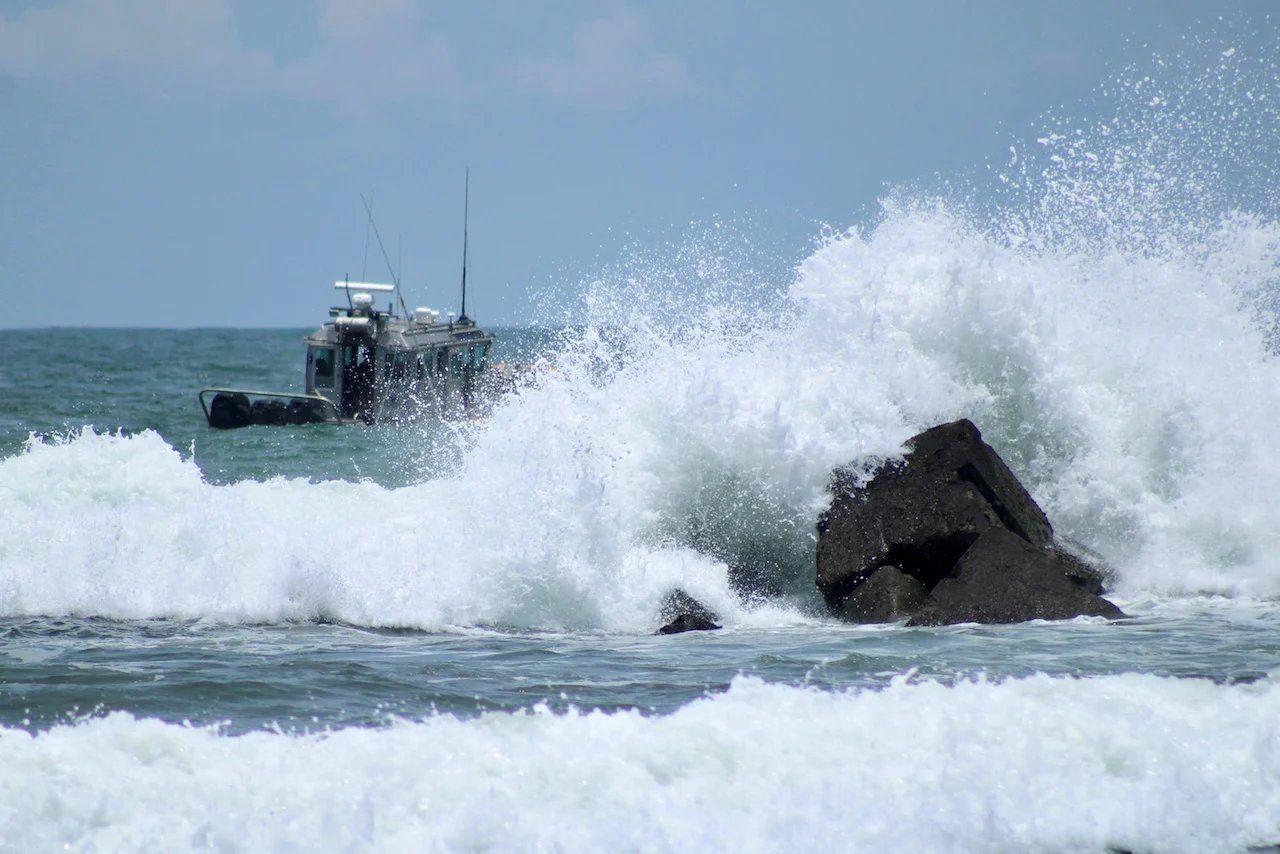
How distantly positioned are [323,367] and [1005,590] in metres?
→ 19.5

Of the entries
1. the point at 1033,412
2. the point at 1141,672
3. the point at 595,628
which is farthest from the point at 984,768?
the point at 1033,412

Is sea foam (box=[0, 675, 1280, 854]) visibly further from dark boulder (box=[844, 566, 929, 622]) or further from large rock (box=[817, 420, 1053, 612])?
large rock (box=[817, 420, 1053, 612])

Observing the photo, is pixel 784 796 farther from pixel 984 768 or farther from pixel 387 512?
pixel 387 512

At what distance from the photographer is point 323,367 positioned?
1066 inches

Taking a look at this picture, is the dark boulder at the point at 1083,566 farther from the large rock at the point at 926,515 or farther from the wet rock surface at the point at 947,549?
the large rock at the point at 926,515

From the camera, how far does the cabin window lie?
2683 cm

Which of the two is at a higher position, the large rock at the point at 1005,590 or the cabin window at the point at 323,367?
the cabin window at the point at 323,367

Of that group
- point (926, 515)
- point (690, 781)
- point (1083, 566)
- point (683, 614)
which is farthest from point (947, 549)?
point (690, 781)

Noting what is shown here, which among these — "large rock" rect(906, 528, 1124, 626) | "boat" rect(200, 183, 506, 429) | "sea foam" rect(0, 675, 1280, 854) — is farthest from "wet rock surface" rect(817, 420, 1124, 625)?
"boat" rect(200, 183, 506, 429)

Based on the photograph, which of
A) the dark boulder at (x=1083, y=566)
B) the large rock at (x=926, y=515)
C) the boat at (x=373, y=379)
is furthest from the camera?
the boat at (x=373, y=379)

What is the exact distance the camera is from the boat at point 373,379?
26141mm

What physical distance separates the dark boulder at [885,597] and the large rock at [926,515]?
123 mm

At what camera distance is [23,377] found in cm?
4088

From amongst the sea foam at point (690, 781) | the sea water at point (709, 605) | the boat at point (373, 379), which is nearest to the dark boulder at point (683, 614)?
the sea water at point (709, 605)
